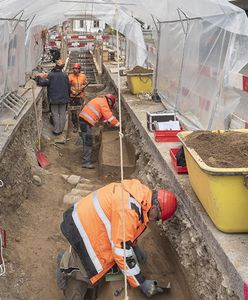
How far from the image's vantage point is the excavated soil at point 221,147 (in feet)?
11.1

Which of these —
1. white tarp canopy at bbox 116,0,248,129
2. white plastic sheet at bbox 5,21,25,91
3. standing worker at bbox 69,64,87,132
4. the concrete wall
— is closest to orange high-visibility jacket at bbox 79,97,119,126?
the concrete wall

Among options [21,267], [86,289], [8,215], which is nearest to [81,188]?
[8,215]

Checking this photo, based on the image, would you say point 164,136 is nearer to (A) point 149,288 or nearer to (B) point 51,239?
(B) point 51,239

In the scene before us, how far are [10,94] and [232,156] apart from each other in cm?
699

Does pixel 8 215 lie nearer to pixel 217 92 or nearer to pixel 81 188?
pixel 81 188

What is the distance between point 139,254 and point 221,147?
1537 mm

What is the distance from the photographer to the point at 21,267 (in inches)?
188

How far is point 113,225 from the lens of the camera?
3.62 metres

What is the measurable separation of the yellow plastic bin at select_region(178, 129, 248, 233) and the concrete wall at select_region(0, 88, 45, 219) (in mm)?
3185

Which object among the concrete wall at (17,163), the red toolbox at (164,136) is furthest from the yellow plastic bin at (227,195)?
the concrete wall at (17,163)

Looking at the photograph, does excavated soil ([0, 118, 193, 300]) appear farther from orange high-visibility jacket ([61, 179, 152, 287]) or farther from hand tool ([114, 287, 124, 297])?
orange high-visibility jacket ([61, 179, 152, 287])

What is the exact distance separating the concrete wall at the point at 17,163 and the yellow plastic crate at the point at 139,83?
3.26 metres

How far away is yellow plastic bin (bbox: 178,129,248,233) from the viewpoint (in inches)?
123

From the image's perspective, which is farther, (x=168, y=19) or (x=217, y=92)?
(x=168, y=19)
